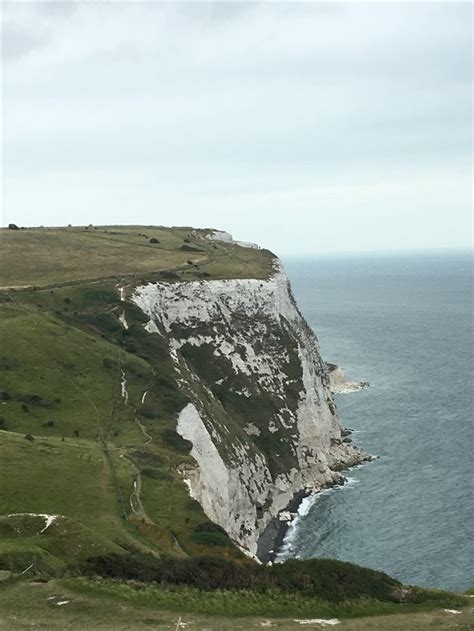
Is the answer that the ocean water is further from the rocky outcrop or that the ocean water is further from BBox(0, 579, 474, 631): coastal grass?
BBox(0, 579, 474, 631): coastal grass

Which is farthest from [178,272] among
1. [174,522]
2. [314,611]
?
[314,611]

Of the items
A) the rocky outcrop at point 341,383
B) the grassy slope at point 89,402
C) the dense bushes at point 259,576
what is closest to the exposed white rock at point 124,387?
the grassy slope at point 89,402

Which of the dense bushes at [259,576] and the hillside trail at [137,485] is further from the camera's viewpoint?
the hillside trail at [137,485]

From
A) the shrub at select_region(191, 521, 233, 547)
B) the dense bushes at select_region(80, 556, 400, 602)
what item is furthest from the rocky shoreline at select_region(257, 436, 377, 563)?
the dense bushes at select_region(80, 556, 400, 602)

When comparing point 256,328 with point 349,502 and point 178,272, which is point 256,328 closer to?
point 178,272

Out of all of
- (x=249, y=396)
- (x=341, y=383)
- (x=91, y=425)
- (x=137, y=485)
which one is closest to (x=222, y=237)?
(x=341, y=383)

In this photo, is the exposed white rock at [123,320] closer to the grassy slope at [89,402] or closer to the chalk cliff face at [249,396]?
the grassy slope at [89,402]
